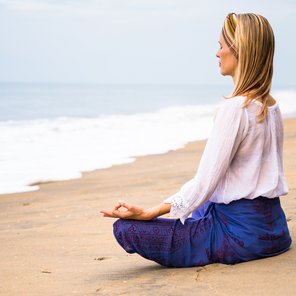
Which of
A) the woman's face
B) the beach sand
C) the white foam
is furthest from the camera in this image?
the white foam

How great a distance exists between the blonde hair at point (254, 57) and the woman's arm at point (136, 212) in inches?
27.7

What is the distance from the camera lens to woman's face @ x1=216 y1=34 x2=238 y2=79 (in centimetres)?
375

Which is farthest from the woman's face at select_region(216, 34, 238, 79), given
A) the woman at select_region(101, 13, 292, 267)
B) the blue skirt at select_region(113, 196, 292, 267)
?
the blue skirt at select_region(113, 196, 292, 267)

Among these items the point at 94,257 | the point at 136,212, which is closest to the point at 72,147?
the point at 94,257

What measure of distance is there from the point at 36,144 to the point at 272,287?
12.1 meters

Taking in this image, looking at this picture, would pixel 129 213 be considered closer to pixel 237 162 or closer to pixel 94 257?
pixel 237 162

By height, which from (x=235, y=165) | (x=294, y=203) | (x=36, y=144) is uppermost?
(x=235, y=165)

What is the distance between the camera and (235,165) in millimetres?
3771

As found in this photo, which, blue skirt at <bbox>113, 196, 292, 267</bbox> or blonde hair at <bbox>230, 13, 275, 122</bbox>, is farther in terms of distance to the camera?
blue skirt at <bbox>113, 196, 292, 267</bbox>

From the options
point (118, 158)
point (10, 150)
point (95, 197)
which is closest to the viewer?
point (95, 197)

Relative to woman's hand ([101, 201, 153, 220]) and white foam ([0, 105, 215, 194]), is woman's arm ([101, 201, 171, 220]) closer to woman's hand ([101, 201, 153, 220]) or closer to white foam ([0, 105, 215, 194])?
woman's hand ([101, 201, 153, 220])

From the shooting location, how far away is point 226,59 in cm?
378

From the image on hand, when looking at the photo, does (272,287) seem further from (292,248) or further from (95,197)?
(95,197)

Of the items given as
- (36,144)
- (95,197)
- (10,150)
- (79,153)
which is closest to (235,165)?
(95,197)
